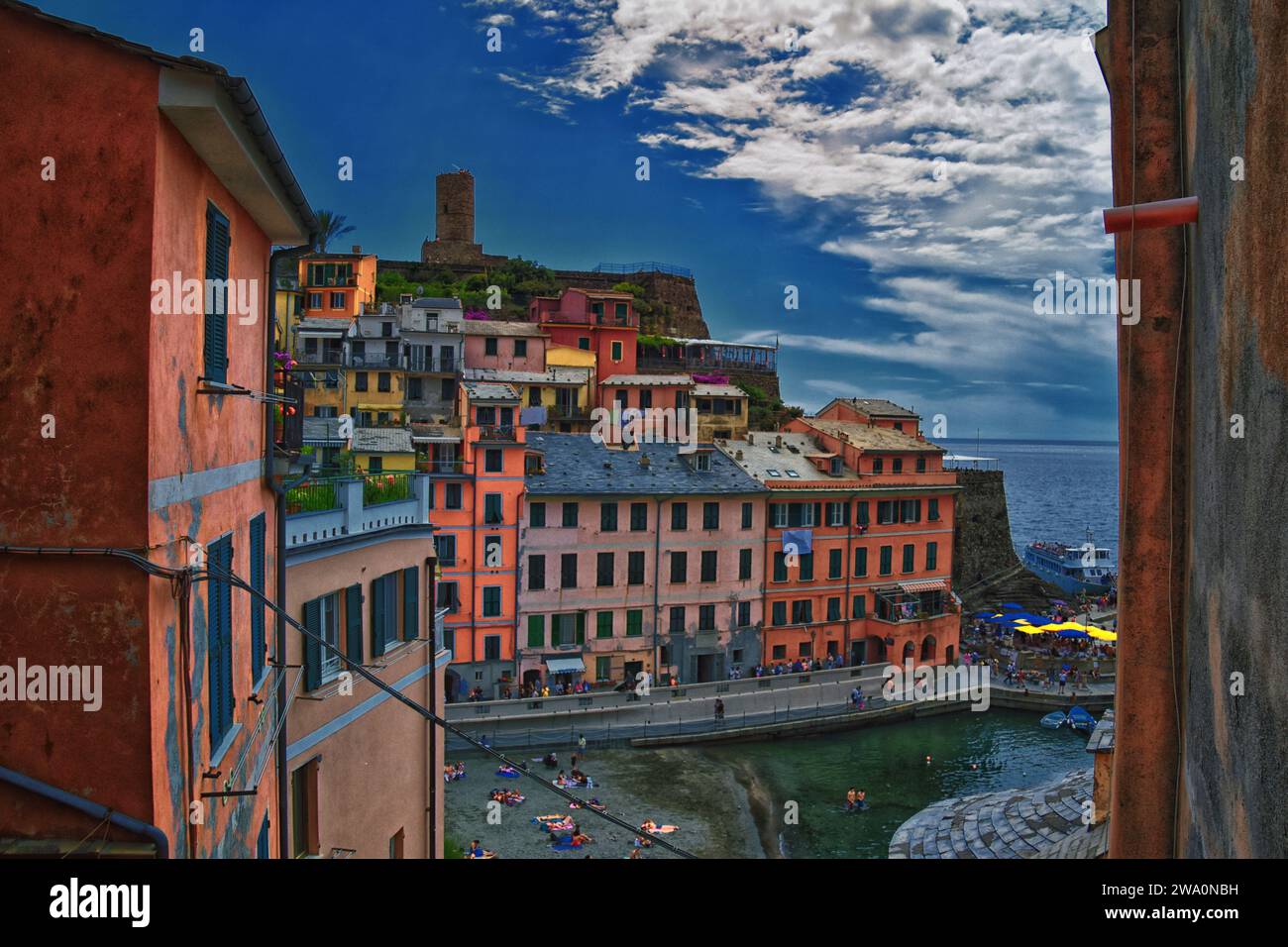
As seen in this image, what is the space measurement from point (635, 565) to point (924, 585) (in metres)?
15.3

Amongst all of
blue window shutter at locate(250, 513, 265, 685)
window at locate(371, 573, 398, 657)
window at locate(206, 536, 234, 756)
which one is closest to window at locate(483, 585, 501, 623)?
window at locate(371, 573, 398, 657)

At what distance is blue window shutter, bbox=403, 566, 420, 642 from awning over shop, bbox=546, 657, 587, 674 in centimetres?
2727

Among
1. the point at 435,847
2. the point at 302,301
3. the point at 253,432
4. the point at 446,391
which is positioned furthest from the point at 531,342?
the point at 253,432

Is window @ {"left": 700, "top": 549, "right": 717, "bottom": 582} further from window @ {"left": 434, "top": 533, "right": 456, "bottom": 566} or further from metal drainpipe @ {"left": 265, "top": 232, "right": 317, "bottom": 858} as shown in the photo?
metal drainpipe @ {"left": 265, "top": 232, "right": 317, "bottom": 858}

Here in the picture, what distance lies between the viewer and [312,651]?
38.0ft

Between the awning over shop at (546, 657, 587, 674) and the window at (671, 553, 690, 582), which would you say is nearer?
the awning over shop at (546, 657, 587, 674)

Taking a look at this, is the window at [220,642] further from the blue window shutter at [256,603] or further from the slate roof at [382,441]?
the slate roof at [382,441]

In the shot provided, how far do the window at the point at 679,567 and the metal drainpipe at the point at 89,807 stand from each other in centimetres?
3898

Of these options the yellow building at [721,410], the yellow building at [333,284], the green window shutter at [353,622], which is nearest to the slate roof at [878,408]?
the yellow building at [721,410]

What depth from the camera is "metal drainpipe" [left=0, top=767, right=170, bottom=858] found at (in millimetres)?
4844

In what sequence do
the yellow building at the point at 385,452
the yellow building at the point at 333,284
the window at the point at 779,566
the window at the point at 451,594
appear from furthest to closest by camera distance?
the yellow building at the point at 333,284 < the window at the point at 779,566 < the window at the point at 451,594 < the yellow building at the point at 385,452

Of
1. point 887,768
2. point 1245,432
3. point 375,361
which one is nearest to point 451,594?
point 887,768

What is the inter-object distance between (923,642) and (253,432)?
144ft

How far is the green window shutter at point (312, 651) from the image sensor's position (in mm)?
11406
